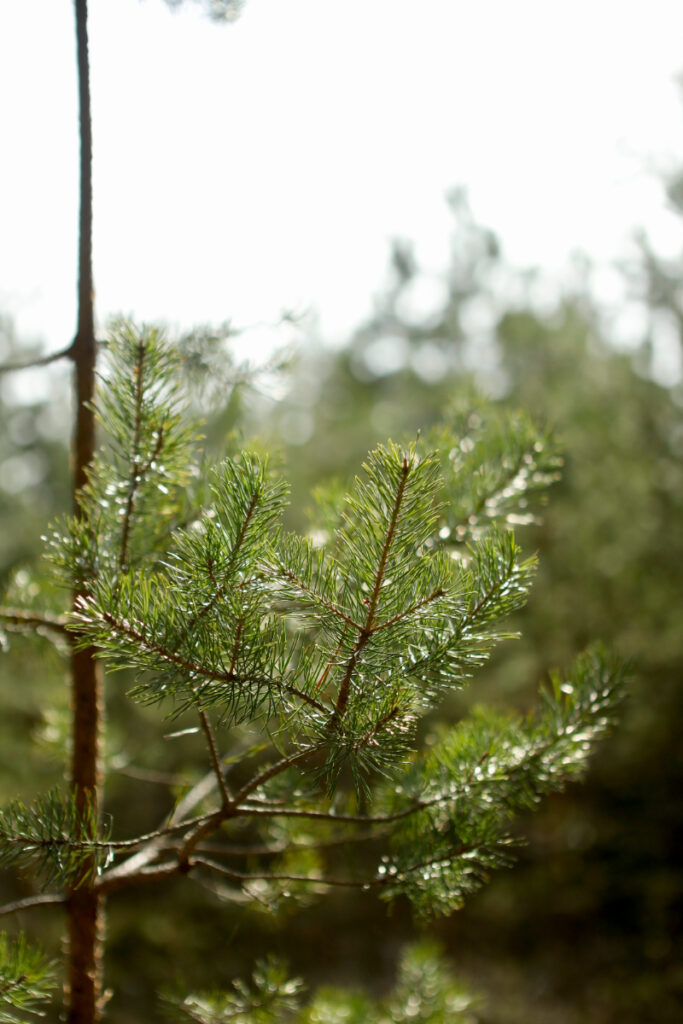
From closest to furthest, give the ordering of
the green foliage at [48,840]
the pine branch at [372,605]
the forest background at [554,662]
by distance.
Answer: the pine branch at [372,605]
the green foliage at [48,840]
the forest background at [554,662]

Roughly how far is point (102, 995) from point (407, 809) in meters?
0.47

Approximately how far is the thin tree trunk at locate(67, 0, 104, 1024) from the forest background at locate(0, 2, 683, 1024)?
245cm

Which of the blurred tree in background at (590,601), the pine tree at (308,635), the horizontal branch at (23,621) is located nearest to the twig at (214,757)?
the pine tree at (308,635)

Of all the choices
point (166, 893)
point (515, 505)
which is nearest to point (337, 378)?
point (166, 893)

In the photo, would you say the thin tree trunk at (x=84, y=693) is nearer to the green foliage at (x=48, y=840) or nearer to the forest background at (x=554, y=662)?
the green foliage at (x=48, y=840)

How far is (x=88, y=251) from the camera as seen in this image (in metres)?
1.01

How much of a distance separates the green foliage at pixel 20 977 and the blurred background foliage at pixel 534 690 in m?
2.61

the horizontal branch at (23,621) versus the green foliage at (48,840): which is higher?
the horizontal branch at (23,621)

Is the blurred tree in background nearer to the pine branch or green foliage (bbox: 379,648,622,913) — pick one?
green foliage (bbox: 379,648,622,913)

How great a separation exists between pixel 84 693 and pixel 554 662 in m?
3.92

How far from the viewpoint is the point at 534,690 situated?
482 centimetres

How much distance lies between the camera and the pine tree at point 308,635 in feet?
2.16

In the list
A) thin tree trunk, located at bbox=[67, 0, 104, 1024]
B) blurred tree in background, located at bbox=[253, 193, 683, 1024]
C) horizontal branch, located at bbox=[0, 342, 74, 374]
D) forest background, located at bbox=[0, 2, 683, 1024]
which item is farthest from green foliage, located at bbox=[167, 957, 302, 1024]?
blurred tree in background, located at bbox=[253, 193, 683, 1024]

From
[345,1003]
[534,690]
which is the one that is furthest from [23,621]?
[534,690]
